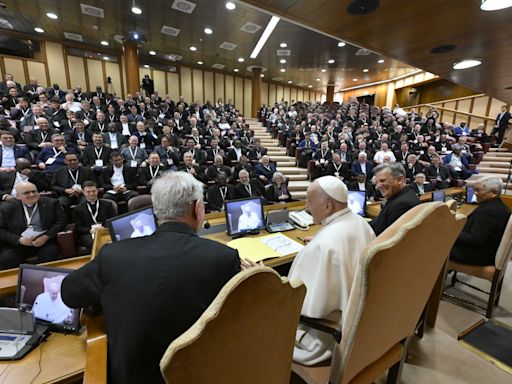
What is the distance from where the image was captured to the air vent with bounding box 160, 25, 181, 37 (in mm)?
8246

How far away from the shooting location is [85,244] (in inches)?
111

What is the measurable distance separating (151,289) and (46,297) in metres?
0.78

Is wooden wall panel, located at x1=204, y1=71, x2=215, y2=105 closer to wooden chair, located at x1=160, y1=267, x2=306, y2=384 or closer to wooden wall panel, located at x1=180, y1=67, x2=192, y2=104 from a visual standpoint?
wooden wall panel, located at x1=180, y1=67, x2=192, y2=104

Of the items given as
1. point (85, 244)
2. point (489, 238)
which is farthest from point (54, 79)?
point (489, 238)

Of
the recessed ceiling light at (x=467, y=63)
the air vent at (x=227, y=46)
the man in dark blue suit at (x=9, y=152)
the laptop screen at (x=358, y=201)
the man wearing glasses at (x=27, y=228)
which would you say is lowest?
the man wearing glasses at (x=27, y=228)

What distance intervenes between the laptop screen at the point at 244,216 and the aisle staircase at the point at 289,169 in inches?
152

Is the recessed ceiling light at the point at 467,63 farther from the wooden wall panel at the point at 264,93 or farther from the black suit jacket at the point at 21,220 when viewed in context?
the wooden wall panel at the point at 264,93

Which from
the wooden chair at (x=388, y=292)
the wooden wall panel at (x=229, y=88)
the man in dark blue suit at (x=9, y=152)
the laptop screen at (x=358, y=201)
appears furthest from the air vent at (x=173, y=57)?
the wooden chair at (x=388, y=292)

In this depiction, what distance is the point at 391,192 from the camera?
7.19 ft

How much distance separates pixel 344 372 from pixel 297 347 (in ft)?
1.03

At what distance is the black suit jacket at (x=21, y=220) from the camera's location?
2572 mm

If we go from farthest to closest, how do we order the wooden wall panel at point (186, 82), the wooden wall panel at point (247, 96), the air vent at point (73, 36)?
the wooden wall panel at point (247, 96), the wooden wall panel at point (186, 82), the air vent at point (73, 36)

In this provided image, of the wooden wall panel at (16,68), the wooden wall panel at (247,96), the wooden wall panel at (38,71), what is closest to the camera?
the wooden wall panel at (16,68)

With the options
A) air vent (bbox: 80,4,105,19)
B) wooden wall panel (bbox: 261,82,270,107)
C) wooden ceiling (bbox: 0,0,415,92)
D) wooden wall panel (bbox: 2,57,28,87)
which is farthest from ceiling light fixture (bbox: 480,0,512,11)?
wooden wall panel (bbox: 261,82,270,107)
